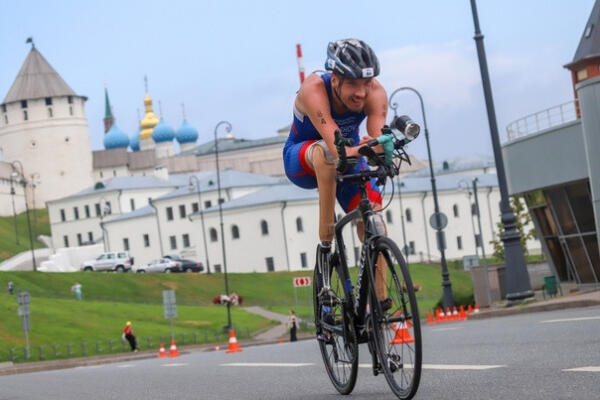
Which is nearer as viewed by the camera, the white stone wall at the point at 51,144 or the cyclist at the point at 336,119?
the cyclist at the point at 336,119

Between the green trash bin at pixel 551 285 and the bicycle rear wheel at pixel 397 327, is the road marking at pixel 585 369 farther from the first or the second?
the green trash bin at pixel 551 285

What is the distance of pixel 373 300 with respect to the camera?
25.7ft

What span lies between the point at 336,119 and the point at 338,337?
1.58m

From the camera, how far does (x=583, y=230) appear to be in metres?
41.5

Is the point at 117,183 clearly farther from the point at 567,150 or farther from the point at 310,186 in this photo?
the point at 310,186

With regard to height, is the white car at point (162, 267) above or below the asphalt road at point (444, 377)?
above

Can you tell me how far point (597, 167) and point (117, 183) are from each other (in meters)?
134

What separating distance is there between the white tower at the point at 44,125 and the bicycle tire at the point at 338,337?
18010 centimetres

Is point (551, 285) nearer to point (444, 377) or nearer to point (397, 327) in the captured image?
point (444, 377)

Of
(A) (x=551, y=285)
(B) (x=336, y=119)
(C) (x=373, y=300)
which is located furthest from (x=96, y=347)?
(C) (x=373, y=300)

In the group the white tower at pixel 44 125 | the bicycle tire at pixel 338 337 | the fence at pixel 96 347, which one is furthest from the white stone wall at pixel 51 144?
the bicycle tire at pixel 338 337

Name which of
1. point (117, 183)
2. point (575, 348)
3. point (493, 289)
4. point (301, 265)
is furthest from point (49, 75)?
point (575, 348)

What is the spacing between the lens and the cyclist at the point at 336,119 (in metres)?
7.99

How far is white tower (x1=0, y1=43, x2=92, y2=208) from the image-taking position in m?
188
